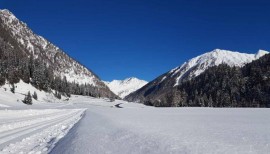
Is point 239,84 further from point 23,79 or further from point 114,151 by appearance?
point 114,151

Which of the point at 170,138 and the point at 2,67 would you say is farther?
the point at 2,67

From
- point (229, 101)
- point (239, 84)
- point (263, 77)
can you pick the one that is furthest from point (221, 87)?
point (229, 101)

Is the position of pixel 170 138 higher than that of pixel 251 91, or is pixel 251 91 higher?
pixel 251 91

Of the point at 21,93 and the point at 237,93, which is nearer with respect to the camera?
the point at 21,93

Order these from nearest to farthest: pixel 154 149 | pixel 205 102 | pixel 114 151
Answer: pixel 154 149 → pixel 114 151 → pixel 205 102

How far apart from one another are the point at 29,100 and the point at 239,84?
130 m

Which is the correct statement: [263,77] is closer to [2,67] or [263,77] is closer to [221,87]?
[221,87]

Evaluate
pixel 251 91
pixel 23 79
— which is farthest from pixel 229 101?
pixel 23 79

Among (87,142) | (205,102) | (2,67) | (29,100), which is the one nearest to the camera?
(87,142)

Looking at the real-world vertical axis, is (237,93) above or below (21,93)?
above

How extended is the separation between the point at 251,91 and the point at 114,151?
170712 mm

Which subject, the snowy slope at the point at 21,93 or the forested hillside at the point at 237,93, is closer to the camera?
the snowy slope at the point at 21,93

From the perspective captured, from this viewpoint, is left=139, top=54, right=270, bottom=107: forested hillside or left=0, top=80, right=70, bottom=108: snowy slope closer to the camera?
left=0, top=80, right=70, bottom=108: snowy slope

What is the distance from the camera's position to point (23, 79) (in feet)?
413
